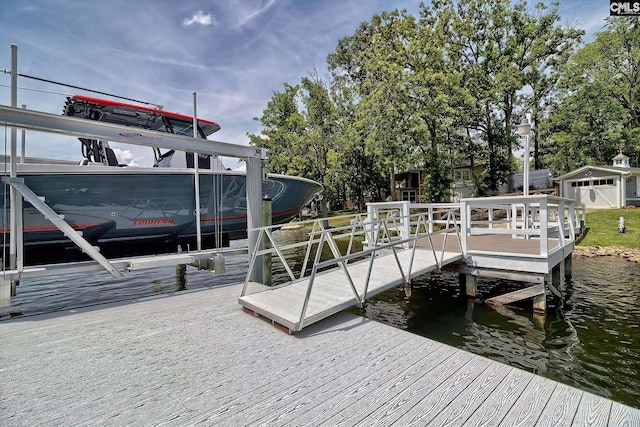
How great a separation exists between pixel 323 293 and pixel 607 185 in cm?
2323

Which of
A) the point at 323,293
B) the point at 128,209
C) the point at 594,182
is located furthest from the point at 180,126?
the point at 594,182

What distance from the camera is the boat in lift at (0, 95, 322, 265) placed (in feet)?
22.0

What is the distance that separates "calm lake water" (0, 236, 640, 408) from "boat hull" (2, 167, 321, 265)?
1.10 meters

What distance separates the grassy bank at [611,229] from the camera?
12.0 m

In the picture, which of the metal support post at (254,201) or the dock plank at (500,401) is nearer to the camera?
the dock plank at (500,401)

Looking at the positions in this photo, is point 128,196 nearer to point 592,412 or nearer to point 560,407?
point 560,407

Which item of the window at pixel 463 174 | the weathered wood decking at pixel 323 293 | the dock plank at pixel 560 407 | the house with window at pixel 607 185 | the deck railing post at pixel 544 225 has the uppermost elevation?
the window at pixel 463 174

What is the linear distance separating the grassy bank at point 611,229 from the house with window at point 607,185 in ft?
6.07

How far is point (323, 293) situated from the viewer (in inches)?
170

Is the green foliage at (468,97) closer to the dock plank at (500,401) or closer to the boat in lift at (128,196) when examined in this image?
the boat in lift at (128,196)

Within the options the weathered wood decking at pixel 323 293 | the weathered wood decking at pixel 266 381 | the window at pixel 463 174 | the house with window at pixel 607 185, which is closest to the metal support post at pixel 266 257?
the weathered wood decking at pixel 323 293

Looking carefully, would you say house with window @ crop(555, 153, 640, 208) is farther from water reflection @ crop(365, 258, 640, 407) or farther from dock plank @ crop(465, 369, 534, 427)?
dock plank @ crop(465, 369, 534, 427)

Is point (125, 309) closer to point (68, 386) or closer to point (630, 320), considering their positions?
point (68, 386)

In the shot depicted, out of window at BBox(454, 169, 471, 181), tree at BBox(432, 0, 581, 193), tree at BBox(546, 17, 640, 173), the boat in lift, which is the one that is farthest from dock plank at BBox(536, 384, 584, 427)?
window at BBox(454, 169, 471, 181)
